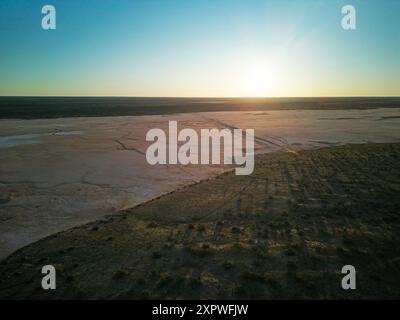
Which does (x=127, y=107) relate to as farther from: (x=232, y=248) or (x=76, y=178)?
(x=232, y=248)

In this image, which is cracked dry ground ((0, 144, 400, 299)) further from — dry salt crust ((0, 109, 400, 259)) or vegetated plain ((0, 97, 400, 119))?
vegetated plain ((0, 97, 400, 119))

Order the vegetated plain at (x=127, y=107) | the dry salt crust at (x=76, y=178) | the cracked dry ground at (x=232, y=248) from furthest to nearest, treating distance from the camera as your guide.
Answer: the vegetated plain at (x=127, y=107)
the dry salt crust at (x=76, y=178)
the cracked dry ground at (x=232, y=248)

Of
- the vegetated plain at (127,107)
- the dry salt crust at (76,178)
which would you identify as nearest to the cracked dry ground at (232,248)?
the dry salt crust at (76,178)

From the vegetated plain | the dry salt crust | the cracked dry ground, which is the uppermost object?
the vegetated plain

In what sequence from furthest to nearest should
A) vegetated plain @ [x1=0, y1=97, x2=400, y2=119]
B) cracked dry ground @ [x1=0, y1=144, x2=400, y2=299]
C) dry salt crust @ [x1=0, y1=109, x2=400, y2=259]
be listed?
vegetated plain @ [x1=0, y1=97, x2=400, y2=119]
dry salt crust @ [x1=0, y1=109, x2=400, y2=259]
cracked dry ground @ [x1=0, y1=144, x2=400, y2=299]

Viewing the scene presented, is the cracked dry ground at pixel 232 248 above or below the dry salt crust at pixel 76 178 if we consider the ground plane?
below

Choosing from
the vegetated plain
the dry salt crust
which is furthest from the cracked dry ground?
the vegetated plain

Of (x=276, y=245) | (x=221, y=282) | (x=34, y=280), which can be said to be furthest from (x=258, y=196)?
(x=34, y=280)

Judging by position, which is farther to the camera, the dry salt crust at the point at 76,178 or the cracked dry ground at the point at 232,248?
the dry salt crust at the point at 76,178

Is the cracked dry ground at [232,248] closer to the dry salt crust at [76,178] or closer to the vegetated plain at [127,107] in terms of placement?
the dry salt crust at [76,178]
